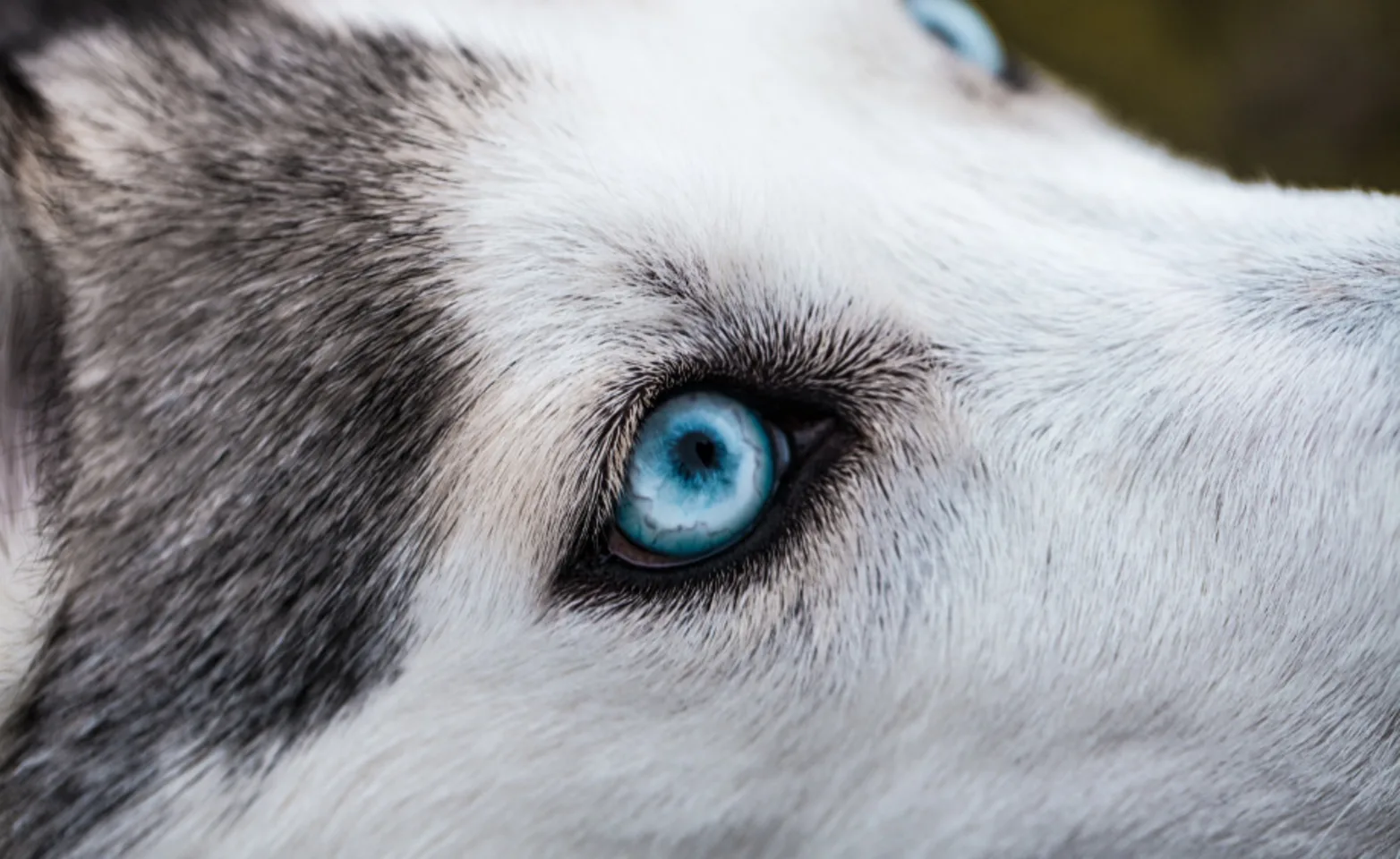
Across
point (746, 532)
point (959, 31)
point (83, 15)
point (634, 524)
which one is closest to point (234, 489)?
point (634, 524)

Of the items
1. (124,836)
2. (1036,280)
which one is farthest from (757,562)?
(124,836)

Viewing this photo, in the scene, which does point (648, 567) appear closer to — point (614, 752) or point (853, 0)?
point (614, 752)

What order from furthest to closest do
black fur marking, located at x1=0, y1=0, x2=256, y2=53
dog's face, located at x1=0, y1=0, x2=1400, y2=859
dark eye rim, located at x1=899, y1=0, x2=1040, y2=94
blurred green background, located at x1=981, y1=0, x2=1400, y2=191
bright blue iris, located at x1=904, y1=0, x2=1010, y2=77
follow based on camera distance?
blurred green background, located at x1=981, y1=0, x2=1400, y2=191, bright blue iris, located at x1=904, y1=0, x2=1010, y2=77, dark eye rim, located at x1=899, y1=0, x2=1040, y2=94, black fur marking, located at x1=0, y1=0, x2=256, y2=53, dog's face, located at x1=0, y1=0, x2=1400, y2=859

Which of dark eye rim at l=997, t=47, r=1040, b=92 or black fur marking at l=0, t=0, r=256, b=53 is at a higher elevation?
dark eye rim at l=997, t=47, r=1040, b=92

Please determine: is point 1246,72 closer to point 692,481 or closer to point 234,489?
point 692,481

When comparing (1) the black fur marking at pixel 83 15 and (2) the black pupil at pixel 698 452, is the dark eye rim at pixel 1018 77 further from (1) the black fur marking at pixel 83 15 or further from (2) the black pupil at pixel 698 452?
(1) the black fur marking at pixel 83 15

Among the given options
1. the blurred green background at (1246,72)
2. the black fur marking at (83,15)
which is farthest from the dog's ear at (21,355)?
the blurred green background at (1246,72)

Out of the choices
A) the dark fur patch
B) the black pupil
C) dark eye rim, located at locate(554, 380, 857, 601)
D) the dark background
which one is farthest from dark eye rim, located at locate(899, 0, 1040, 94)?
the dark background

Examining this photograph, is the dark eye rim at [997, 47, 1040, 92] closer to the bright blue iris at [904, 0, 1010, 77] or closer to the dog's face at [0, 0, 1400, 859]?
the bright blue iris at [904, 0, 1010, 77]
